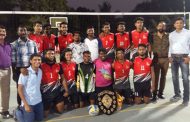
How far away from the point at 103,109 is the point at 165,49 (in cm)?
210

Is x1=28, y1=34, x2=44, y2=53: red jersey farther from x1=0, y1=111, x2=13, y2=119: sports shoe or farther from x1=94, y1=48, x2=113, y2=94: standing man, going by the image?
x1=0, y1=111, x2=13, y2=119: sports shoe

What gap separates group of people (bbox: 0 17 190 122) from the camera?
6.81m

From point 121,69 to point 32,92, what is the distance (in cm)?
216

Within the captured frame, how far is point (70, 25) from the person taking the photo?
20734mm

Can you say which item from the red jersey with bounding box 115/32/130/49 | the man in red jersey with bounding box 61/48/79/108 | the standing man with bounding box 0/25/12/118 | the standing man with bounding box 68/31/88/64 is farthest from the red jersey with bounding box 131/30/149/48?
the standing man with bounding box 0/25/12/118

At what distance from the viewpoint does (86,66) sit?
25.1ft

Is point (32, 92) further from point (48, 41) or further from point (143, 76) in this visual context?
point (143, 76)

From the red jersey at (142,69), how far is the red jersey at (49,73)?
5.90ft

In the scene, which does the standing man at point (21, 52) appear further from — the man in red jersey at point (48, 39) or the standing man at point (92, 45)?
the standing man at point (92, 45)

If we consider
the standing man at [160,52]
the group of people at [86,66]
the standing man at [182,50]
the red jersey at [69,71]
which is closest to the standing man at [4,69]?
the group of people at [86,66]

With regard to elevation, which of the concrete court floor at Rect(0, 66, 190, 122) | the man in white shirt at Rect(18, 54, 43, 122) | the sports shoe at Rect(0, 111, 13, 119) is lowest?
the concrete court floor at Rect(0, 66, 190, 122)

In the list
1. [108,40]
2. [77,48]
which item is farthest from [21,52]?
[108,40]

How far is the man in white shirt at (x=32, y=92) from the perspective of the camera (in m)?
6.38

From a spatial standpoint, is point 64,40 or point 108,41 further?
point 108,41
